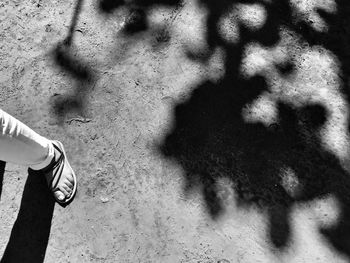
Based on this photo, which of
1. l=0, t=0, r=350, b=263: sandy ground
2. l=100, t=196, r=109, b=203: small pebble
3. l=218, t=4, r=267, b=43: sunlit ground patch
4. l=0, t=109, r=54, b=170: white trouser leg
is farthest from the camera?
l=218, t=4, r=267, b=43: sunlit ground patch

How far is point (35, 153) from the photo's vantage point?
2.22 meters

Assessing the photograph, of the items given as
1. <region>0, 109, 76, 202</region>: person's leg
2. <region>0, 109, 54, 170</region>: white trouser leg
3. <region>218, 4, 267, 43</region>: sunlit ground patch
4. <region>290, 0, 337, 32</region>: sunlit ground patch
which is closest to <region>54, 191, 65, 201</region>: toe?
<region>0, 109, 76, 202</region>: person's leg

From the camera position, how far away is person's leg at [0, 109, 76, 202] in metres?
1.93

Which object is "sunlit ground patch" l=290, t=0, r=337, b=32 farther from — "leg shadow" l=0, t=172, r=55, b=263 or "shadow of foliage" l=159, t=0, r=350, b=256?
"leg shadow" l=0, t=172, r=55, b=263

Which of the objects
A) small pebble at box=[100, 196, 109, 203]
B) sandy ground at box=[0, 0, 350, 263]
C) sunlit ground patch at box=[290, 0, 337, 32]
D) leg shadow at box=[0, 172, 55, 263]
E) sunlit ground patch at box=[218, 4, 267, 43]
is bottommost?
leg shadow at box=[0, 172, 55, 263]

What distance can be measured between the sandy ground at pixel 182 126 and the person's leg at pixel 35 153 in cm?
9

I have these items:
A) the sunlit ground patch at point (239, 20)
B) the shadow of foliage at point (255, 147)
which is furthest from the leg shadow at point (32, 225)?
the sunlit ground patch at point (239, 20)

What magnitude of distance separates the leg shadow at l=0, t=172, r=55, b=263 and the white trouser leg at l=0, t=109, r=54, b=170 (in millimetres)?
219

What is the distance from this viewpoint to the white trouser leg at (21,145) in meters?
1.91

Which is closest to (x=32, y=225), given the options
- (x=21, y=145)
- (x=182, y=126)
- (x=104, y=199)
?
(x=104, y=199)

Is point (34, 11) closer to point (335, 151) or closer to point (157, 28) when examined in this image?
point (157, 28)

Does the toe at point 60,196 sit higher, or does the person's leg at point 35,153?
the person's leg at point 35,153

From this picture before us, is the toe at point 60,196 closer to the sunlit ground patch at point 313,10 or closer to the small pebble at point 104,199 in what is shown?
the small pebble at point 104,199

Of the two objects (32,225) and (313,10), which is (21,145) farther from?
(313,10)
